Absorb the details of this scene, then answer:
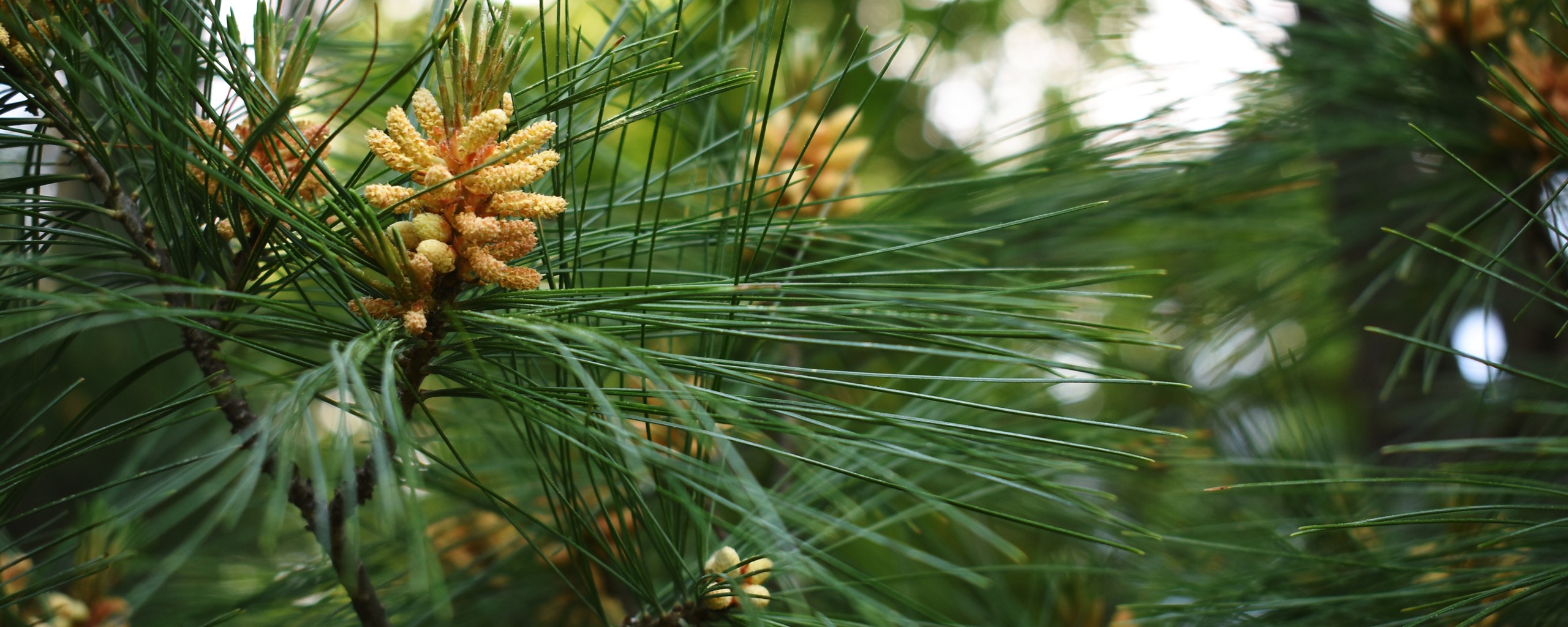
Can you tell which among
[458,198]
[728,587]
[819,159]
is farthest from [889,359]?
[458,198]

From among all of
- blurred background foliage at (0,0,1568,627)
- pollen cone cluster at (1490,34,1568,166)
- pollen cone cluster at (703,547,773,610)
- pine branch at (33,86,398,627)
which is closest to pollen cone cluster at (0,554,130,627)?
blurred background foliage at (0,0,1568,627)

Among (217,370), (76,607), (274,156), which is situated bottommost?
(76,607)

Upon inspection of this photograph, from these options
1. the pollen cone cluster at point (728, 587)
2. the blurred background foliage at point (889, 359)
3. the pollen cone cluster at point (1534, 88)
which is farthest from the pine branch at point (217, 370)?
the pollen cone cluster at point (1534, 88)

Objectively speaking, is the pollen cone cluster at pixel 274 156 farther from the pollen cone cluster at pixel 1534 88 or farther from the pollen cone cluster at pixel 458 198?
the pollen cone cluster at pixel 1534 88

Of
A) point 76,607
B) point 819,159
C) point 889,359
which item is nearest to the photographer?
point 76,607

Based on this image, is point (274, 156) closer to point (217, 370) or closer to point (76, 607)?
point (217, 370)

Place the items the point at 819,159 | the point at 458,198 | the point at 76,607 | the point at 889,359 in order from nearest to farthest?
the point at 458,198 → the point at 76,607 → the point at 819,159 → the point at 889,359

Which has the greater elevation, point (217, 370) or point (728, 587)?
point (217, 370)

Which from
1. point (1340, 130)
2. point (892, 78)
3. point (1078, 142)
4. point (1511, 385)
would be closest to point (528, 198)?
point (1078, 142)
